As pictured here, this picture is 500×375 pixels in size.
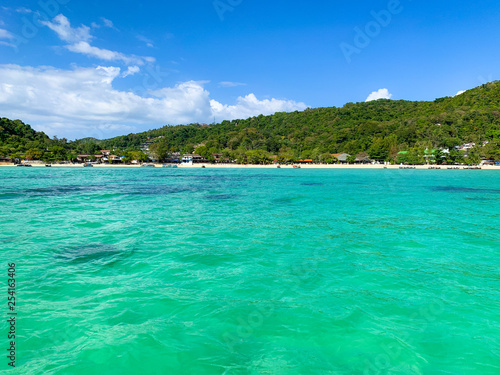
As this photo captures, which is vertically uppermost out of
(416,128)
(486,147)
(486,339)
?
(416,128)

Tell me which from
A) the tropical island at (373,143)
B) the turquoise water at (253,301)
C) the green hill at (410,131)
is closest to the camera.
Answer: the turquoise water at (253,301)

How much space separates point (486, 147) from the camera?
122188mm

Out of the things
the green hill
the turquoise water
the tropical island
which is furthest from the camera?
the green hill

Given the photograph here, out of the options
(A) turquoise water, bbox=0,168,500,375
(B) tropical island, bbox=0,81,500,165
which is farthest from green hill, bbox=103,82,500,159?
(A) turquoise water, bbox=0,168,500,375

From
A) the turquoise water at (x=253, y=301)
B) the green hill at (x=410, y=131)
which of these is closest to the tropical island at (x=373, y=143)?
the green hill at (x=410, y=131)

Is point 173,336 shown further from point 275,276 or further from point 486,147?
point 486,147

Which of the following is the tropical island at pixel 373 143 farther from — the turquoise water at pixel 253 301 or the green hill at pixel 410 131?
the turquoise water at pixel 253 301

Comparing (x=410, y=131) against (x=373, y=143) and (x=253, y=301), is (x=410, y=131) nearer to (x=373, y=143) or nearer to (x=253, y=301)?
(x=373, y=143)

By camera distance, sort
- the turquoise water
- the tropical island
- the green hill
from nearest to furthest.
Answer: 1. the turquoise water
2. the tropical island
3. the green hill

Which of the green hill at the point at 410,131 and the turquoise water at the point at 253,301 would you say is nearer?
the turquoise water at the point at 253,301

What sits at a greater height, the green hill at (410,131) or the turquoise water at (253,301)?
the green hill at (410,131)

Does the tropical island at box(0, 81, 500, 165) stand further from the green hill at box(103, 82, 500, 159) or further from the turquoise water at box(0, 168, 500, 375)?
the turquoise water at box(0, 168, 500, 375)

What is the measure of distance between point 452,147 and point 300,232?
150 m

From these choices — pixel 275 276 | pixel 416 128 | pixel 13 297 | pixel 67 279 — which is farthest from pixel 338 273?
pixel 416 128
